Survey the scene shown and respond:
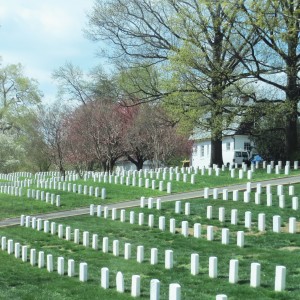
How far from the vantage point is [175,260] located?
10031mm

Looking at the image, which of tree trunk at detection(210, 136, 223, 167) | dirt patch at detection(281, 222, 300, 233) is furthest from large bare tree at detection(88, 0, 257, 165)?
dirt patch at detection(281, 222, 300, 233)

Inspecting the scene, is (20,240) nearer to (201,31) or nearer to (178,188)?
(178,188)

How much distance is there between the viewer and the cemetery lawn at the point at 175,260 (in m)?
8.03

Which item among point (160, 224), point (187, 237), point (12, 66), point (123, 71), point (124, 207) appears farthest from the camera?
point (12, 66)

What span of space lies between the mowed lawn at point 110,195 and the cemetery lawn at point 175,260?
13.1 feet

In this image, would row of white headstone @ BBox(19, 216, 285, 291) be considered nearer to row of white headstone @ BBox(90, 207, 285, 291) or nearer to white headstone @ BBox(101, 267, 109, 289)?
row of white headstone @ BBox(90, 207, 285, 291)

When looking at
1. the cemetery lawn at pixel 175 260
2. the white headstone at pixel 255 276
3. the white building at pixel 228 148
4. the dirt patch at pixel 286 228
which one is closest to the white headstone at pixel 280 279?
the cemetery lawn at pixel 175 260

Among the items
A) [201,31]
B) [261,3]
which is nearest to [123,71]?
[201,31]

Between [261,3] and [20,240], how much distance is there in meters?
15.6

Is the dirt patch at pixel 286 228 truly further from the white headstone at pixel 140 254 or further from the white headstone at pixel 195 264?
the white headstone at pixel 195 264

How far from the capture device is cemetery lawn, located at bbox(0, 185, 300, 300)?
803 centimetres

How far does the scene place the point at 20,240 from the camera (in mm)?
14266

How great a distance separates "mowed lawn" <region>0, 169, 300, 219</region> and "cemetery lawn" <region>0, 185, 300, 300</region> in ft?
13.1

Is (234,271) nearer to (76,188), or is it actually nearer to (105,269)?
(105,269)
